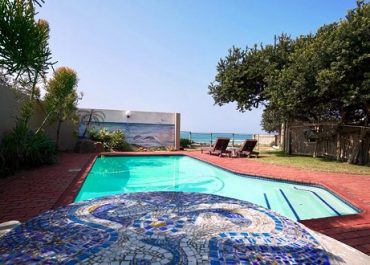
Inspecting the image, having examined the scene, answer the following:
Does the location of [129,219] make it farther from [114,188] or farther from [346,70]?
[346,70]

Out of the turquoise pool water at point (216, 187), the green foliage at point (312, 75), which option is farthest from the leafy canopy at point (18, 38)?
the green foliage at point (312, 75)

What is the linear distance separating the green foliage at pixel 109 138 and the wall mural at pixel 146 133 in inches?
45.1

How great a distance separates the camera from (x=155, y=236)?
210 cm

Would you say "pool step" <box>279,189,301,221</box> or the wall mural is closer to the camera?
"pool step" <box>279,189,301,221</box>

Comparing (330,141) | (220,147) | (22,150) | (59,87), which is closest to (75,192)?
(22,150)

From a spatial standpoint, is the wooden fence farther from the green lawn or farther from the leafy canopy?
the leafy canopy

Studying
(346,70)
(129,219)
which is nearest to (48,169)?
(129,219)

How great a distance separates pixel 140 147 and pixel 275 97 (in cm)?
951

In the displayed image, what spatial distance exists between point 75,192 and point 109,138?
1162cm

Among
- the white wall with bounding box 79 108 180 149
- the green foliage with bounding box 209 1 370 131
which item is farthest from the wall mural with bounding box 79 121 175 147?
the green foliage with bounding box 209 1 370 131

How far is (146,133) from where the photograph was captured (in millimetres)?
19516

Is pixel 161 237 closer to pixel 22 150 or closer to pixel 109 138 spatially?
pixel 22 150

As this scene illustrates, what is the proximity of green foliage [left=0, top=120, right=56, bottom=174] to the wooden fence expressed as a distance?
11.8m

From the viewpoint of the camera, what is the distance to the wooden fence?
12.0m
